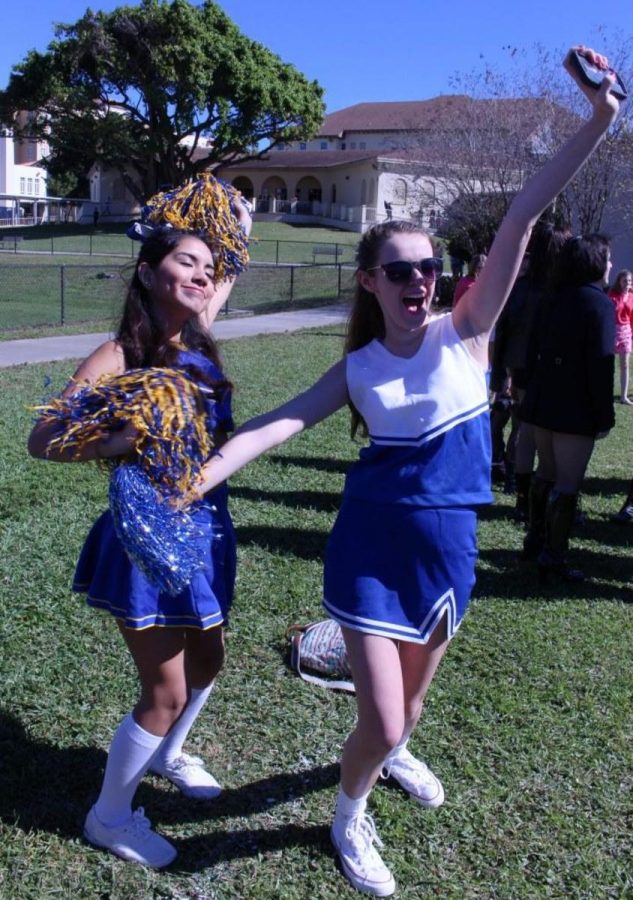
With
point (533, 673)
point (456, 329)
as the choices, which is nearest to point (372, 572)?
point (456, 329)

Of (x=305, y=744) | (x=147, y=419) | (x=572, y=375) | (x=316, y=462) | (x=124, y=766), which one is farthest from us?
(x=316, y=462)

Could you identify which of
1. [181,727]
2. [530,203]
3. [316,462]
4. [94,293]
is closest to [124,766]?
[181,727]

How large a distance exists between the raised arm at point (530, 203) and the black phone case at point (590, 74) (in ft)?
0.04

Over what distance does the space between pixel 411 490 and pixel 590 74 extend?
1.16 meters

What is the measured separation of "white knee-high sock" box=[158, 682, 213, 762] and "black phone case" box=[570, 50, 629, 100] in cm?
204

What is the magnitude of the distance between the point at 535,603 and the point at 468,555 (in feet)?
8.01

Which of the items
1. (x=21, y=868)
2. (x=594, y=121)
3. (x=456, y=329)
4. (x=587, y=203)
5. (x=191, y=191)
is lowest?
(x=21, y=868)

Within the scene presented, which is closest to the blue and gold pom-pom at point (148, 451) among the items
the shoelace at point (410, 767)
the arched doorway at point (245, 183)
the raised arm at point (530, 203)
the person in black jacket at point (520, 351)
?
the raised arm at point (530, 203)

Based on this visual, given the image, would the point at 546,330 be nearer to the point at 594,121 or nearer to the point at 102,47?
the point at 594,121

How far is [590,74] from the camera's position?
231cm

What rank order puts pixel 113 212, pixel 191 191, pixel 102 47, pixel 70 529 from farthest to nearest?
pixel 113 212, pixel 102 47, pixel 70 529, pixel 191 191

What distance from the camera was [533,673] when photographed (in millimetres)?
3971

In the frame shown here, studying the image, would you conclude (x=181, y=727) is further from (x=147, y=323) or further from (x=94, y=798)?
(x=147, y=323)

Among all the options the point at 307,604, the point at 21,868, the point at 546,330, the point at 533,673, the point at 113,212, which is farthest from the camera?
the point at 113,212
